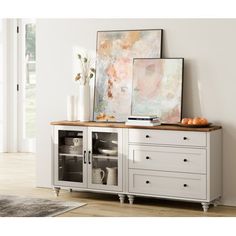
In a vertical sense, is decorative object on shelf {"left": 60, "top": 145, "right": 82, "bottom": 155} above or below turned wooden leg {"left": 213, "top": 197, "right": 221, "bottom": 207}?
above

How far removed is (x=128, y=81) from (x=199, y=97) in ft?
2.30

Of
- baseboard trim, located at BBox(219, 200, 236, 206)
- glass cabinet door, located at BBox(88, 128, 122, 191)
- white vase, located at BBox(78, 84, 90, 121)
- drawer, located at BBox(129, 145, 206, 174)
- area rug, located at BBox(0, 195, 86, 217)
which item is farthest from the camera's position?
white vase, located at BBox(78, 84, 90, 121)

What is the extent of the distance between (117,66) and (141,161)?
98cm

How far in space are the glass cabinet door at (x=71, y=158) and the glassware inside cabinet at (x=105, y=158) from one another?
103 millimetres

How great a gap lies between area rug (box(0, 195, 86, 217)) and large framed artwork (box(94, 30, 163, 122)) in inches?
35.5

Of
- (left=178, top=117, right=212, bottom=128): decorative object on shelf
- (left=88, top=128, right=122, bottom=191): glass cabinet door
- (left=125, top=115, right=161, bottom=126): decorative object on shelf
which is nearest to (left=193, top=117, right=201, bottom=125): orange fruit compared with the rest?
(left=178, top=117, right=212, bottom=128): decorative object on shelf

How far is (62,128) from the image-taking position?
4648 mm

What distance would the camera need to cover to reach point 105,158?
176 inches

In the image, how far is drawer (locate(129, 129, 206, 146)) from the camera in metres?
4.00

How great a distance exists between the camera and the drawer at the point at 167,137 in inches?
158

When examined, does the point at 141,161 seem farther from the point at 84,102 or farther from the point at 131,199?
the point at 84,102

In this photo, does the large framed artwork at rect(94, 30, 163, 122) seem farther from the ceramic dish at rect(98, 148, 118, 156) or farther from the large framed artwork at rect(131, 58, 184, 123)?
the ceramic dish at rect(98, 148, 118, 156)

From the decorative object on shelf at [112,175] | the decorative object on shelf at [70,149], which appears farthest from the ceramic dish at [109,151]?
the decorative object on shelf at [70,149]

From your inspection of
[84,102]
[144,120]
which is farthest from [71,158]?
[144,120]
